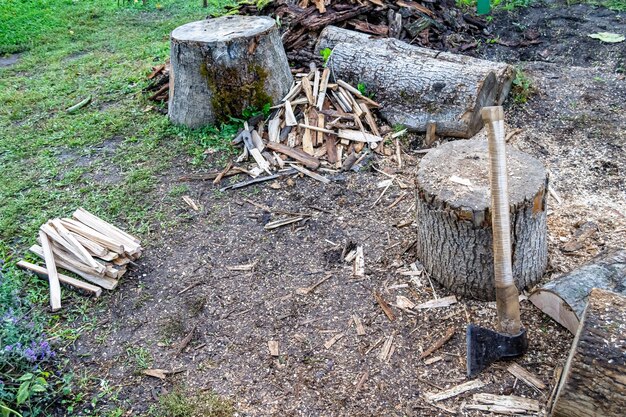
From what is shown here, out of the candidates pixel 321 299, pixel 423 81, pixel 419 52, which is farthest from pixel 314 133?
pixel 321 299

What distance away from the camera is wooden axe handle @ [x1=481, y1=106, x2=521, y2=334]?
2674mm

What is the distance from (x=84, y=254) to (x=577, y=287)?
3396 millimetres

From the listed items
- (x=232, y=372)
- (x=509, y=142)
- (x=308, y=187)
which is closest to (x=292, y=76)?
(x=308, y=187)

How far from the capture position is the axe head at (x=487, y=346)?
285 cm

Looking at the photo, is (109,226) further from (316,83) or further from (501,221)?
(501,221)

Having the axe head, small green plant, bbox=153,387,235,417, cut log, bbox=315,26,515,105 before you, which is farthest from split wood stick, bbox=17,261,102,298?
cut log, bbox=315,26,515,105

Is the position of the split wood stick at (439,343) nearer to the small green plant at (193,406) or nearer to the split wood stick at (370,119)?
the small green plant at (193,406)

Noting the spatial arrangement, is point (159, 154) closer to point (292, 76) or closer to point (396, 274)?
point (292, 76)

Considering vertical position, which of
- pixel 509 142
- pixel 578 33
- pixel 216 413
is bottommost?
pixel 216 413

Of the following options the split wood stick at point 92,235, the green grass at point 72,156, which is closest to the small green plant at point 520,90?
the green grass at point 72,156

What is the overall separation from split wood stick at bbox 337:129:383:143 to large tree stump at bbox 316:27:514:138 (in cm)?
41

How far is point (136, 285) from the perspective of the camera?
148 inches

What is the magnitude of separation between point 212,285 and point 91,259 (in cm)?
91

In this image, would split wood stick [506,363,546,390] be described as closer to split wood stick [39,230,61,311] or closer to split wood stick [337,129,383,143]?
split wood stick [337,129,383,143]
